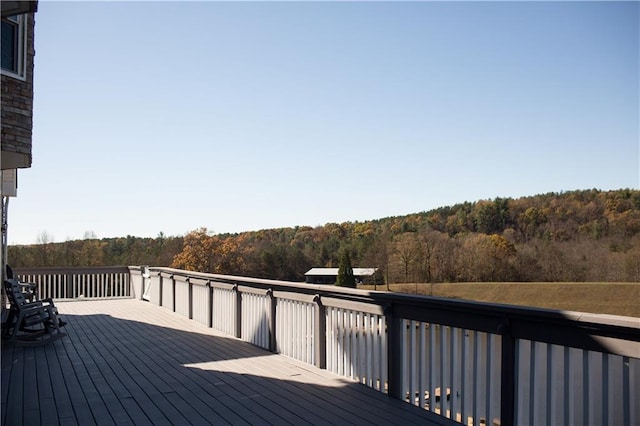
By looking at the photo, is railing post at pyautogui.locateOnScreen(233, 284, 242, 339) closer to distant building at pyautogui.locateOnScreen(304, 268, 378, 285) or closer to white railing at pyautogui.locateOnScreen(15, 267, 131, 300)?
white railing at pyautogui.locateOnScreen(15, 267, 131, 300)

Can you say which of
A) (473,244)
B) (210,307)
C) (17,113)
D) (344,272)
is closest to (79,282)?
(210,307)

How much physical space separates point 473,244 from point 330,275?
693 inches

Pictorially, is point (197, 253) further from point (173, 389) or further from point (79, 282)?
point (173, 389)

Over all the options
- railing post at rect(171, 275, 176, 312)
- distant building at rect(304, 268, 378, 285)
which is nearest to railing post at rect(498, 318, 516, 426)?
railing post at rect(171, 275, 176, 312)

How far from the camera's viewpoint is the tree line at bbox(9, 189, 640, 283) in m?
52.4

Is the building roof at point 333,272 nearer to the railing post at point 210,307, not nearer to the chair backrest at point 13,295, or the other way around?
the railing post at point 210,307

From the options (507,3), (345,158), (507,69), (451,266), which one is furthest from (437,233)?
(507,3)

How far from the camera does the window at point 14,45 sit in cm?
595

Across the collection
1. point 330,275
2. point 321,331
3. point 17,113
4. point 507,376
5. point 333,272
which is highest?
point 17,113

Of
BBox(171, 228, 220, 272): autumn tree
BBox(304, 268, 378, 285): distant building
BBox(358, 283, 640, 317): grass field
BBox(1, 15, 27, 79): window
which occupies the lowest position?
BBox(358, 283, 640, 317): grass field

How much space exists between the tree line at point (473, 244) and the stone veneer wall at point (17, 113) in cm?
4093

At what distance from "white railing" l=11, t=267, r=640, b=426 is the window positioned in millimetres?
3846

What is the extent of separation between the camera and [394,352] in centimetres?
413

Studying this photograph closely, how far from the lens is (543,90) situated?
1603 inches
